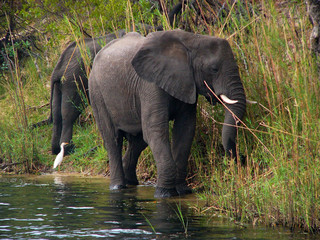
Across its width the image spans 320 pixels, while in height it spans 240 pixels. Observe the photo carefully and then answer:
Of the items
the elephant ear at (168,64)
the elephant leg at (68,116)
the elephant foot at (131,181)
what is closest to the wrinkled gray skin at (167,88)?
the elephant ear at (168,64)

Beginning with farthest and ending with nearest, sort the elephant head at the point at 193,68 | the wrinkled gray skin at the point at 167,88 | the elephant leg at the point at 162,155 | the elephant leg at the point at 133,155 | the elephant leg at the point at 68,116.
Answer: the elephant leg at the point at 68,116 < the elephant leg at the point at 133,155 < the elephant leg at the point at 162,155 < the wrinkled gray skin at the point at 167,88 < the elephant head at the point at 193,68

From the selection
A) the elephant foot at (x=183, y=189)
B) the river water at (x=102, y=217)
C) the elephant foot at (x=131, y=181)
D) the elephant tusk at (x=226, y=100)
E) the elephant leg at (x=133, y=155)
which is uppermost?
the elephant tusk at (x=226, y=100)

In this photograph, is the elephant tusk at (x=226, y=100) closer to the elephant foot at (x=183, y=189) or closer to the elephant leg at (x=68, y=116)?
the elephant foot at (x=183, y=189)

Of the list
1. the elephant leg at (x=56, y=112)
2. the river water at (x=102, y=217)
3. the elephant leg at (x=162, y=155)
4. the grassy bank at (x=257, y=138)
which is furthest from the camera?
the elephant leg at (x=56, y=112)

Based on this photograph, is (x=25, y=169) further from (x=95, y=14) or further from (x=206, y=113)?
(x=206, y=113)

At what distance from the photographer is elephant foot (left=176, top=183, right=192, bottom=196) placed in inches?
297

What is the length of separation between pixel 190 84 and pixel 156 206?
1459 mm

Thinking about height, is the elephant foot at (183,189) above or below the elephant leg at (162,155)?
below

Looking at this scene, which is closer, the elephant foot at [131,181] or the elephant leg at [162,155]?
the elephant leg at [162,155]

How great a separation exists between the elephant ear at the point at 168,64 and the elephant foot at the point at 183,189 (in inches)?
41.2

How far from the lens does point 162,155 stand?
7.31m

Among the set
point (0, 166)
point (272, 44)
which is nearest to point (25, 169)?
point (0, 166)

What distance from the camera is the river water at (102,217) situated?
5262 mm

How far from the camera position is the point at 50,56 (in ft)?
49.8
